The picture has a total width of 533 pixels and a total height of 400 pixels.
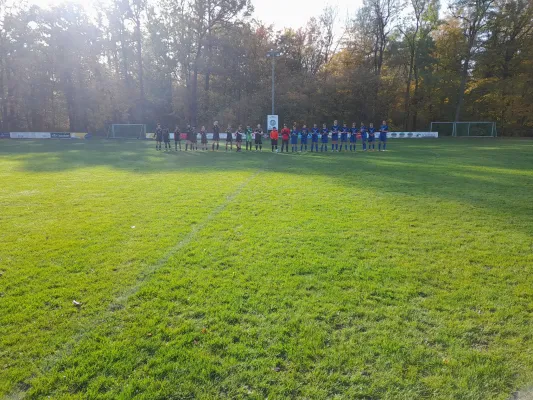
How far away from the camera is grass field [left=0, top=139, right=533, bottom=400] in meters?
2.62

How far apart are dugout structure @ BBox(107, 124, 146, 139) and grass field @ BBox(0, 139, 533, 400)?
34.0 metres

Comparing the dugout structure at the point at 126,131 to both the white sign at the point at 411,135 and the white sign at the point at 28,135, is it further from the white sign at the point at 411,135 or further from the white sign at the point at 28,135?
the white sign at the point at 411,135

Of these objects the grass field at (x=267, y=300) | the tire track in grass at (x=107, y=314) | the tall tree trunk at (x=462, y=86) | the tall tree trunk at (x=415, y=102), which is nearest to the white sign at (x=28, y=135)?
the grass field at (x=267, y=300)

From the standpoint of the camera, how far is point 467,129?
3844 centimetres

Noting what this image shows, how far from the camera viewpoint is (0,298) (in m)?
3.68

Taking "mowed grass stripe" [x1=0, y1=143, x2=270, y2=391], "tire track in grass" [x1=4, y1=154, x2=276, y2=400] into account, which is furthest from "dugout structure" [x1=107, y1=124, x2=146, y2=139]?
"tire track in grass" [x1=4, y1=154, x2=276, y2=400]

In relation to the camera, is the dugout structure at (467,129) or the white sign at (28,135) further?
the white sign at (28,135)

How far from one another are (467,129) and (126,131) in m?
40.5

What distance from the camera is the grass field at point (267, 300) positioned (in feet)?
8.59

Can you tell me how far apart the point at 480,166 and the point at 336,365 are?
14.5 m

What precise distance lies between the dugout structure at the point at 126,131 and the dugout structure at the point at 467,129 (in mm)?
35793

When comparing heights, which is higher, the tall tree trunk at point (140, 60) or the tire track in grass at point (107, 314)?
the tall tree trunk at point (140, 60)

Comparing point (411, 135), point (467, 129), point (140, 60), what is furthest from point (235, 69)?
point (467, 129)

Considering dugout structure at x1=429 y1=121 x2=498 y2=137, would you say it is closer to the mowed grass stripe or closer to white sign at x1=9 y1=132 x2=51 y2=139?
the mowed grass stripe
